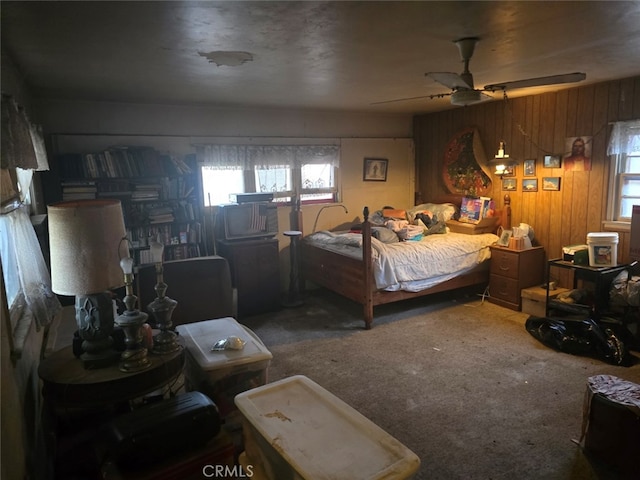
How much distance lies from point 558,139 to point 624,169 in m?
0.71

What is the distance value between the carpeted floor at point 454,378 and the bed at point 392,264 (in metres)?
0.29

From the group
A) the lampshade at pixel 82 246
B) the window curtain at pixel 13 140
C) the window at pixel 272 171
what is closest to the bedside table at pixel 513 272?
the window at pixel 272 171

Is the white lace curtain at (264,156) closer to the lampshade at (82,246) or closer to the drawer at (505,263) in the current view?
the drawer at (505,263)

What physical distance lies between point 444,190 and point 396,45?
367 centimetres

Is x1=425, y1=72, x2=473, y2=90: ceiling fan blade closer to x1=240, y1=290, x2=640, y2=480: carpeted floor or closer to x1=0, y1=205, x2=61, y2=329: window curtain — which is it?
x1=240, y1=290, x2=640, y2=480: carpeted floor

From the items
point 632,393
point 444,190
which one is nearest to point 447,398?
point 632,393

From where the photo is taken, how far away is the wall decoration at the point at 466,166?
530 centimetres

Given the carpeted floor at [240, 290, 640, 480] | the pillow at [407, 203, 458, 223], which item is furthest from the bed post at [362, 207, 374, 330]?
the pillow at [407, 203, 458, 223]

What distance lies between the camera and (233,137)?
495 centimetres

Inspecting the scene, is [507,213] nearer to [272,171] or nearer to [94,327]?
[272,171]

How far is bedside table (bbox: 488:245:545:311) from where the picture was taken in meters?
4.58

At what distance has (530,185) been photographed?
4848mm

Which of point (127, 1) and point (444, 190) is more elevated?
point (127, 1)

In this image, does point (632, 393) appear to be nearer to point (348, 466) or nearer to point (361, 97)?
point (348, 466)
